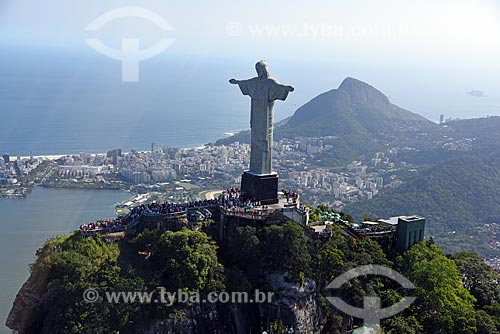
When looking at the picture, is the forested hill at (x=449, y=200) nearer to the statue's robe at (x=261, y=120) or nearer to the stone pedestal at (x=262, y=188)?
the stone pedestal at (x=262, y=188)

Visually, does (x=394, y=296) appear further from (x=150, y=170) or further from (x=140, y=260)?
(x=150, y=170)

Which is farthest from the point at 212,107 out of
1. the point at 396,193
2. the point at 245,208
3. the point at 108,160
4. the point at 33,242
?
the point at 245,208

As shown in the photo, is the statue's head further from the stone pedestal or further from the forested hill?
the forested hill

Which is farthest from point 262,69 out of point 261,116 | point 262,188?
point 262,188

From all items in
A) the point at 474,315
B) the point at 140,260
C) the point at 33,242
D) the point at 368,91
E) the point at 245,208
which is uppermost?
the point at 368,91

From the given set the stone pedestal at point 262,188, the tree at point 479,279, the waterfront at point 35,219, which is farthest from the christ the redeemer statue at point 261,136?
the waterfront at point 35,219

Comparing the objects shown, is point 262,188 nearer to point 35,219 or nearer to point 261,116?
point 261,116
